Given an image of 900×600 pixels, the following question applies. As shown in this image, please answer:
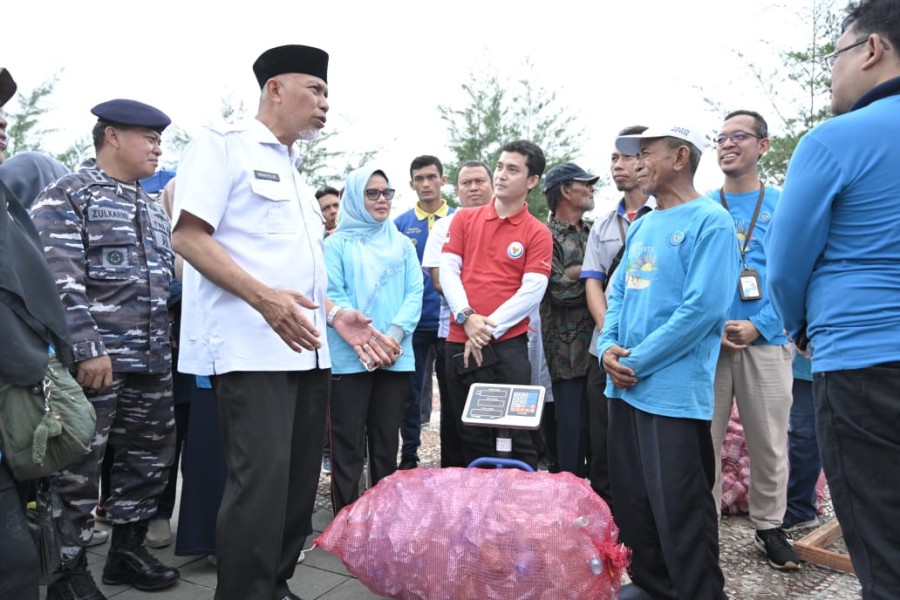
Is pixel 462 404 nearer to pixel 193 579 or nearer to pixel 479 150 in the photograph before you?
pixel 193 579

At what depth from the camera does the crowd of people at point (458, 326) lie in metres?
1.85

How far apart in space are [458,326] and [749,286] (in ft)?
5.15

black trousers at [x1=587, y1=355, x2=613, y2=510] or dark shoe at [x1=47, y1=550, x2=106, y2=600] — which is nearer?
dark shoe at [x1=47, y1=550, x2=106, y2=600]

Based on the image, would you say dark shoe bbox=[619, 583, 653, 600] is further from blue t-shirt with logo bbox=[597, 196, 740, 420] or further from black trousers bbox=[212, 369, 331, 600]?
black trousers bbox=[212, 369, 331, 600]

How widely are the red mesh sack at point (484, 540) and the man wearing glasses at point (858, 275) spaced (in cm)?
88

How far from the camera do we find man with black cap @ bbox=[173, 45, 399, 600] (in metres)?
2.27

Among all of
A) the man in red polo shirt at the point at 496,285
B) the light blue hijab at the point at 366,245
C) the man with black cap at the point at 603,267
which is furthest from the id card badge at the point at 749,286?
the light blue hijab at the point at 366,245

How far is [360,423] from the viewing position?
12.2ft

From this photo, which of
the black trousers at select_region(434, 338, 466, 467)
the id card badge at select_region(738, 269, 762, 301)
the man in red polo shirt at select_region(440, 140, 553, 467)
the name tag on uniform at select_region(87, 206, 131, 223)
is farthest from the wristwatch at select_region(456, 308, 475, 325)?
the name tag on uniform at select_region(87, 206, 131, 223)

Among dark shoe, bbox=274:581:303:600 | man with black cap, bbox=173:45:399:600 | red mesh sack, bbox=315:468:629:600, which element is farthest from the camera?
dark shoe, bbox=274:581:303:600

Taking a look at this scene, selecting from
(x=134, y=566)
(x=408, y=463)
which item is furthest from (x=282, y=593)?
(x=408, y=463)

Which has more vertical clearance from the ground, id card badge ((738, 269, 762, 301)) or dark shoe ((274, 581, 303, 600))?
id card badge ((738, 269, 762, 301))

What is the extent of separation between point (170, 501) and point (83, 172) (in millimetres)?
1855

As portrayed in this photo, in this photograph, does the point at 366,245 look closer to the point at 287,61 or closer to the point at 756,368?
the point at 287,61
